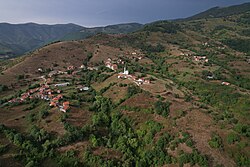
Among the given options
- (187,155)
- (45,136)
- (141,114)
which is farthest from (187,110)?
(45,136)

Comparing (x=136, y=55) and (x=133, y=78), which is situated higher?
(x=136, y=55)

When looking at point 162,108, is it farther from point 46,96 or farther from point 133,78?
point 46,96

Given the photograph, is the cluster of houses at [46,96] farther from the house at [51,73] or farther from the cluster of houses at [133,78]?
the cluster of houses at [133,78]

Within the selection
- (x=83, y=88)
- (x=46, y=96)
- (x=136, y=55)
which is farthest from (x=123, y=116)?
(x=136, y=55)

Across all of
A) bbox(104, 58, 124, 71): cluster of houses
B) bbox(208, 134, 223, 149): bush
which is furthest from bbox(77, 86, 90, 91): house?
bbox(208, 134, 223, 149): bush

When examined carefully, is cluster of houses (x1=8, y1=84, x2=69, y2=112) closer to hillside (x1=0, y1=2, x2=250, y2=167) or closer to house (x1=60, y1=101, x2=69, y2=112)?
house (x1=60, y1=101, x2=69, y2=112)

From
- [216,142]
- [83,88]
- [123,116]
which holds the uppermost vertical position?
[83,88]

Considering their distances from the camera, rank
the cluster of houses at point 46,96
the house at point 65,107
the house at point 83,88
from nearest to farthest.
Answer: the house at point 65,107 < the cluster of houses at point 46,96 < the house at point 83,88

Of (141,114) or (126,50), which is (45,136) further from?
(126,50)

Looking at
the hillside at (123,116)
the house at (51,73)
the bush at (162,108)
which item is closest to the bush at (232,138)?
the hillside at (123,116)
